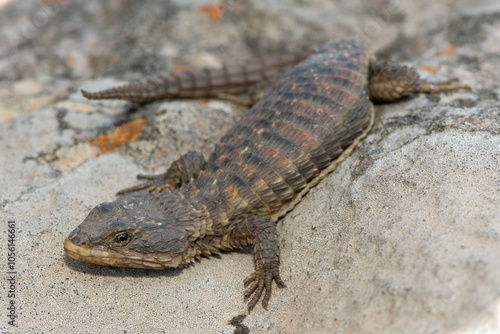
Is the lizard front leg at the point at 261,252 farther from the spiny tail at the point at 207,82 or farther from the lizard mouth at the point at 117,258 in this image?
the spiny tail at the point at 207,82

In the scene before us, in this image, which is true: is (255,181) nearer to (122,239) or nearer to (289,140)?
(289,140)

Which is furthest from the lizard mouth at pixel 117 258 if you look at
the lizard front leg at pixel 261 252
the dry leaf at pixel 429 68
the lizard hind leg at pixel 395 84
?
the dry leaf at pixel 429 68

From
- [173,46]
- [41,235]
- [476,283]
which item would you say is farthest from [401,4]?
[41,235]

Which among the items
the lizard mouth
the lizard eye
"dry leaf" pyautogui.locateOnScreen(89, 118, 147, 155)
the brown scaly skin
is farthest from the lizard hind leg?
the lizard eye

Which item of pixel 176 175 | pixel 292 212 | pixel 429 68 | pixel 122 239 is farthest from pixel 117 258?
pixel 429 68

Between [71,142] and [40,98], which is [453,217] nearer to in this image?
[71,142]

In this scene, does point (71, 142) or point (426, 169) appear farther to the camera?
point (71, 142)

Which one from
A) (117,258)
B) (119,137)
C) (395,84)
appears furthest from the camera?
(119,137)
